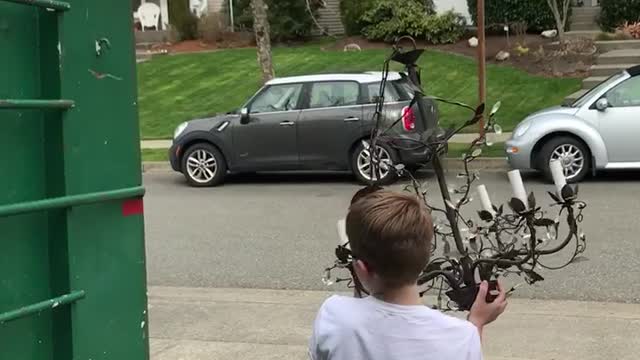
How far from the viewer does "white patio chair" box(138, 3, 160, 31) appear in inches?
1217

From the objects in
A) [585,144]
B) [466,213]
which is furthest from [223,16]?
[466,213]

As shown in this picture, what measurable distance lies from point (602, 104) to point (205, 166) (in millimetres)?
6121

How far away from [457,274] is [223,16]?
28.5m

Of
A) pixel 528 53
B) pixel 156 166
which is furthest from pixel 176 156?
pixel 528 53

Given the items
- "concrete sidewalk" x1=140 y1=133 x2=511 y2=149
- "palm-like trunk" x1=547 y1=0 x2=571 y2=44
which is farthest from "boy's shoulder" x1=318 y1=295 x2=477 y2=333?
"palm-like trunk" x1=547 y1=0 x2=571 y2=44

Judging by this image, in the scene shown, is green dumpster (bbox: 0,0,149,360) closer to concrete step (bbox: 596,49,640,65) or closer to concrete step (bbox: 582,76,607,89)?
concrete step (bbox: 582,76,607,89)

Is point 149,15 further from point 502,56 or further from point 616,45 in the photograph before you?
point 616,45

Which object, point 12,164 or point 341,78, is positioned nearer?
point 12,164

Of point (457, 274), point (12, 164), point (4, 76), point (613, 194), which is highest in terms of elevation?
point (4, 76)

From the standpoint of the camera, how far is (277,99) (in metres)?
13.6

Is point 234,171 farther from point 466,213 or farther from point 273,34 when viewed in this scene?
point 273,34

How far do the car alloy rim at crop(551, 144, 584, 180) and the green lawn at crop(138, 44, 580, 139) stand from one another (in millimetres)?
3605

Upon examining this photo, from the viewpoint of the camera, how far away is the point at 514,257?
2.83m

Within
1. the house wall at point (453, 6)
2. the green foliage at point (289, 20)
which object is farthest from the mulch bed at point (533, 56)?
the green foliage at point (289, 20)
